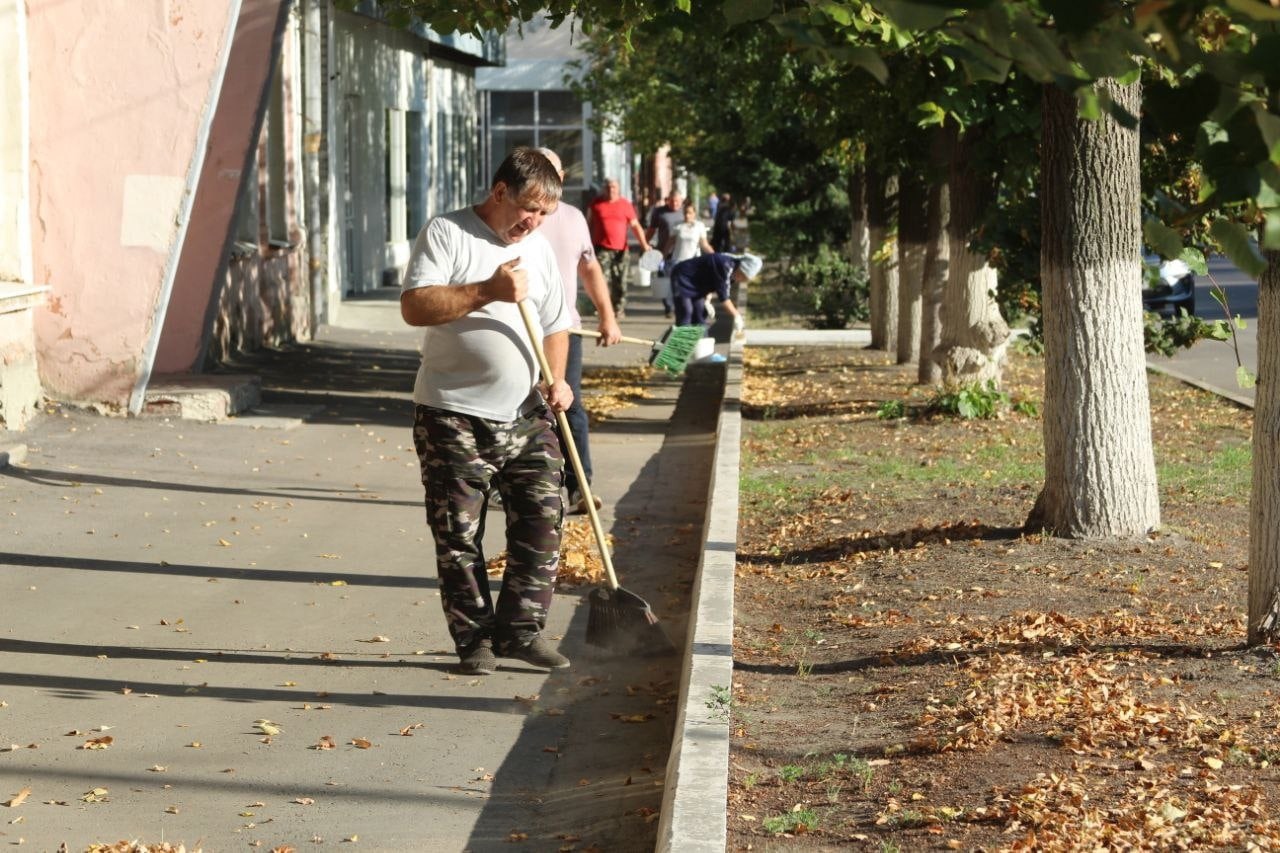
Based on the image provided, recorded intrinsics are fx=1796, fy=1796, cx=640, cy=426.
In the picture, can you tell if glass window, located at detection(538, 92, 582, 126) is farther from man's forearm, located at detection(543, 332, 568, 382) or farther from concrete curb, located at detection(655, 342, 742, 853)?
man's forearm, located at detection(543, 332, 568, 382)

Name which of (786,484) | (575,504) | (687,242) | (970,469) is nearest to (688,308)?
(687,242)

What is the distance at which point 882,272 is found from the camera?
19219mm

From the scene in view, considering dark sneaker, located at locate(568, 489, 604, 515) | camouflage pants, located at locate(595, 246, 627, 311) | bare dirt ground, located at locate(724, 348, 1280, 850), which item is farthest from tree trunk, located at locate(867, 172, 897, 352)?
dark sneaker, located at locate(568, 489, 604, 515)

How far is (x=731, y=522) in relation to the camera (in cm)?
868

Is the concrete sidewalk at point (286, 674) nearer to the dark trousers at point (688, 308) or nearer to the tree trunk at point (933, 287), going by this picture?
the tree trunk at point (933, 287)

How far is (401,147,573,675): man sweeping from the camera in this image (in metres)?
6.12

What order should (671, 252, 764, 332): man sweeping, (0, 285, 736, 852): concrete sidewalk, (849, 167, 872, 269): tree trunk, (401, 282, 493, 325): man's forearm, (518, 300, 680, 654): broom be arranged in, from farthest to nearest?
1. (849, 167, 872, 269): tree trunk
2. (671, 252, 764, 332): man sweeping
3. (518, 300, 680, 654): broom
4. (401, 282, 493, 325): man's forearm
5. (0, 285, 736, 852): concrete sidewalk

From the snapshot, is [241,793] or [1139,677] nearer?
[241,793]

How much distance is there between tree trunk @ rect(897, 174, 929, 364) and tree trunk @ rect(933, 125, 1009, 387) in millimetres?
1773

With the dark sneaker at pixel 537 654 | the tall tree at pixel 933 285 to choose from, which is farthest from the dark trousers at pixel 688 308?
the dark sneaker at pixel 537 654

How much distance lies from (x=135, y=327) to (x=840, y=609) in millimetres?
7065

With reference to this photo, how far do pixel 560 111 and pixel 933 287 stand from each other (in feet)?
107

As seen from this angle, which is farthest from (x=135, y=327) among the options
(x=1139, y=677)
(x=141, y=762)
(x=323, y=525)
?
(x=1139, y=677)

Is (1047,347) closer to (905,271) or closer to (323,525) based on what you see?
(323,525)
